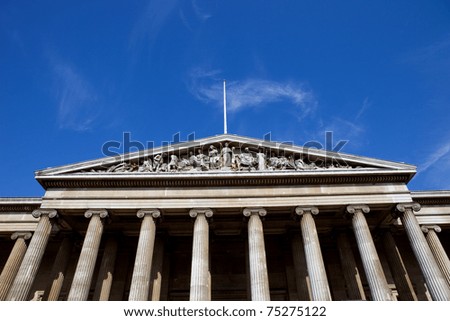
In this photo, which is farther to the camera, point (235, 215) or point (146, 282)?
point (235, 215)

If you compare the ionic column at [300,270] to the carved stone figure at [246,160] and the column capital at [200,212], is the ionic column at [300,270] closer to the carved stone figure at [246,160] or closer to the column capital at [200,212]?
the carved stone figure at [246,160]

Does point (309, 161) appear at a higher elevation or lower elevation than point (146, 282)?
higher

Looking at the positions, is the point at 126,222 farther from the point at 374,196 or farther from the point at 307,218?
the point at 374,196

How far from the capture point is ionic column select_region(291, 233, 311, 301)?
2016cm

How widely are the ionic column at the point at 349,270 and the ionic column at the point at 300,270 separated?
252 centimetres

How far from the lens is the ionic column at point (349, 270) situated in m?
20.3

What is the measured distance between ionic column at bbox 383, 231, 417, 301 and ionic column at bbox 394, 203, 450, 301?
7.25ft

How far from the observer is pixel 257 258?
716 inches

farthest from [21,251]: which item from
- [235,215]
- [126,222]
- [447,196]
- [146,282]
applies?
[447,196]

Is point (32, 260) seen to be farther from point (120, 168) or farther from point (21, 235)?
point (120, 168)

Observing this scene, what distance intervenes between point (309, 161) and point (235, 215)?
5714 mm

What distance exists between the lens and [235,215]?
21.4m

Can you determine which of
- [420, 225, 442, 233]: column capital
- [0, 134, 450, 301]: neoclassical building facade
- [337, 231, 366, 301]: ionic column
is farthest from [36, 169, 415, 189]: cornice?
[337, 231, 366, 301]: ionic column

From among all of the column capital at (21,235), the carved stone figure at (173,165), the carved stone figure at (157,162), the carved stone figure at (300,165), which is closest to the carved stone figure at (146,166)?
the carved stone figure at (157,162)
